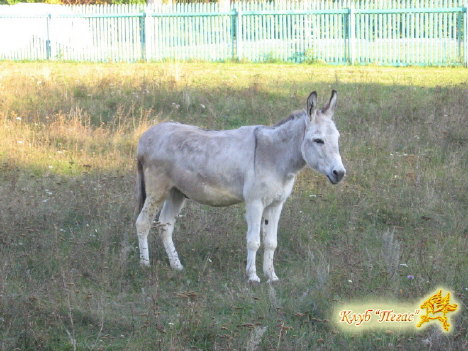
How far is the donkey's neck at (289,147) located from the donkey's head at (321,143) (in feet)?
0.59

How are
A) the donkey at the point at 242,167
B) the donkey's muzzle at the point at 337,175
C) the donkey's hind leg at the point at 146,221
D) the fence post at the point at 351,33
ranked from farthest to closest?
the fence post at the point at 351,33 → the donkey's hind leg at the point at 146,221 → the donkey at the point at 242,167 → the donkey's muzzle at the point at 337,175

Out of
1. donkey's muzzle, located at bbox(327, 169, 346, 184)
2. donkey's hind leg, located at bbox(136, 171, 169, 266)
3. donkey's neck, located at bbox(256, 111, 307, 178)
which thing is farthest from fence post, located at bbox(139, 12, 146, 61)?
donkey's muzzle, located at bbox(327, 169, 346, 184)

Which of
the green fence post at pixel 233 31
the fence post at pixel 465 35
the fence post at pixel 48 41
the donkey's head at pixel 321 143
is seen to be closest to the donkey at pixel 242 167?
the donkey's head at pixel 321 143

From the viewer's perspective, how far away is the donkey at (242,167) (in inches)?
288

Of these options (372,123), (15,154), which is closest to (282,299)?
(15,154)

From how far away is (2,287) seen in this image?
648 centimetres

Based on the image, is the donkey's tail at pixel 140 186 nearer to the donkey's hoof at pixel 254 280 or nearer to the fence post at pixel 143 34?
the donkey's hoof at pixel 254 280

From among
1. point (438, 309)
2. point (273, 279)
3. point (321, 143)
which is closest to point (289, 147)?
point (321, 143)

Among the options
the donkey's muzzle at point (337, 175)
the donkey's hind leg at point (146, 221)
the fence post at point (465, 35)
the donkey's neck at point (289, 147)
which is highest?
the fence post at point (465, 35)

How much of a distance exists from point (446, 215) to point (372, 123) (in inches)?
168

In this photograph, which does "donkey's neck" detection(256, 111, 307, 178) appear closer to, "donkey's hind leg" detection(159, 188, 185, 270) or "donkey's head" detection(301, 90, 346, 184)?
"donkey's head" detection(301, 90, 346, 184)

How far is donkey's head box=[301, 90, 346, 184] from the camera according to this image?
7070 mm

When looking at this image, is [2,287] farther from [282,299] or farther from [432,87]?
[432,87]

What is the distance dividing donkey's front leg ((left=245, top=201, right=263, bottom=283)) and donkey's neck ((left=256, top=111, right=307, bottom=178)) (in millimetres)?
420
